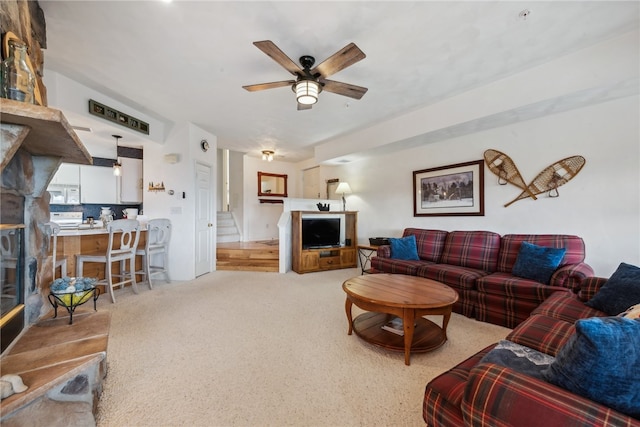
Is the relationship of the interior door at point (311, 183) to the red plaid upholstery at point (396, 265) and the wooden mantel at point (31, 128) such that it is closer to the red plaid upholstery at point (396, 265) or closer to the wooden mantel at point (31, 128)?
the red plaid upholstery at point (396, 265)

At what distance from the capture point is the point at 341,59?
2057 mm

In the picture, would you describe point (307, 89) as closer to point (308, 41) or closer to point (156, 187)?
point (308, 41)

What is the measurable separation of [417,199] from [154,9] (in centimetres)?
407

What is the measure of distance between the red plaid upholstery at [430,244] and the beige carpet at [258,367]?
1.17 metres

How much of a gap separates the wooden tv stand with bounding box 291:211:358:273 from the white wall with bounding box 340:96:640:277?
1771 mm

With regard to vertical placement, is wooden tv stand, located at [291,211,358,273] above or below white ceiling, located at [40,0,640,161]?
below

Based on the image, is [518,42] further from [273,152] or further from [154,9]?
[273,152]

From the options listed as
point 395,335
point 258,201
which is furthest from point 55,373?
point 258,201

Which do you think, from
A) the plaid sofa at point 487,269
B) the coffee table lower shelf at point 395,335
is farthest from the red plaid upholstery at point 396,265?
the coffee table lower shelf at point 395,335

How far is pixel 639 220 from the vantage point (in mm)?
2590

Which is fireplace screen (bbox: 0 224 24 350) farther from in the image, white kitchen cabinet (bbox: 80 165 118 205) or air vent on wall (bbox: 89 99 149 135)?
white kitchen cabinet (bbox: 80 165 118 205)

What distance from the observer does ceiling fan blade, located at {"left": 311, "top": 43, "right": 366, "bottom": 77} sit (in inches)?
75.7

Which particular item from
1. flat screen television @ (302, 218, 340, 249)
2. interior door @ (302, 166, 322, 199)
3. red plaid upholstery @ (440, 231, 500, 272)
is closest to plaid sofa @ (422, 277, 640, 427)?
red plaid upholstery @ (440, 231, 500, 272)

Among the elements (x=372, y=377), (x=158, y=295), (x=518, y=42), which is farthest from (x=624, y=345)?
(x=158, y=295)
